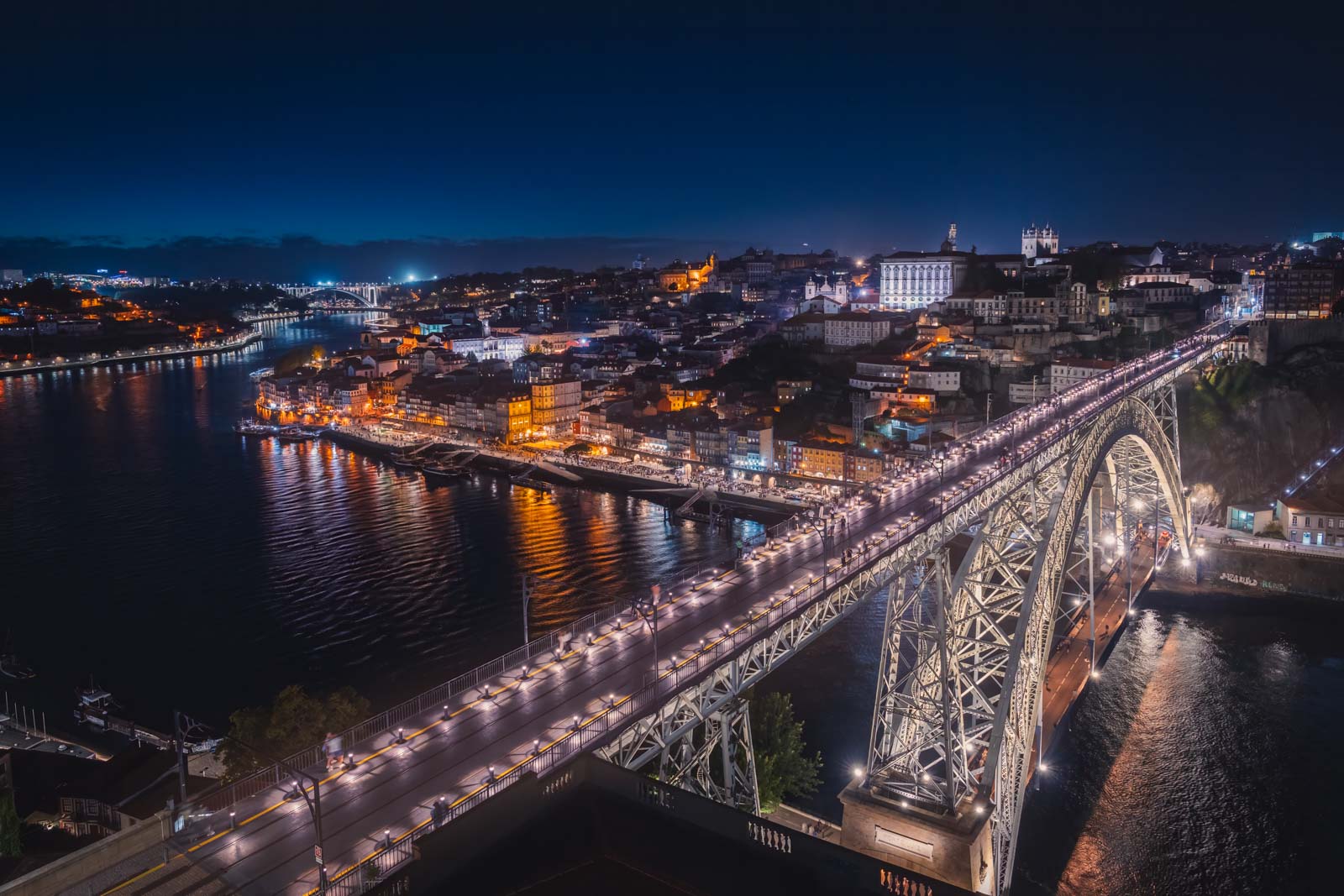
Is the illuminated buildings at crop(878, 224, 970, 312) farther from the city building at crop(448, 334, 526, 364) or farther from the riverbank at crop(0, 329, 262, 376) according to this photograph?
the riverbank at crop(0, 329, 262, 376)

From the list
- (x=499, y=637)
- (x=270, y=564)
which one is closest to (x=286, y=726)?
(x=499, y=637)

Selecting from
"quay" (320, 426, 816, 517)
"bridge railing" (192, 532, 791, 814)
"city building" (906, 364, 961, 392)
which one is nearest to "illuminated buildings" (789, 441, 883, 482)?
"quay" (320, 426, 816, 517)

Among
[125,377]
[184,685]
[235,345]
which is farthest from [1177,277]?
[235,345]

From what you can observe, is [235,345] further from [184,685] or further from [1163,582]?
[1163,582]

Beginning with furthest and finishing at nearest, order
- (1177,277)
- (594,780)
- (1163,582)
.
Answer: (1177,277), (1163,582), (594,780)

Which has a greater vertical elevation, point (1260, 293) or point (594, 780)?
point (1260, 293)

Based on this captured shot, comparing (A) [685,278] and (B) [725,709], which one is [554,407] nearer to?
(B) [725,709]

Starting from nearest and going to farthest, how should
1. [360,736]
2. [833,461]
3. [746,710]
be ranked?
[746,710]
[360,736]
[833,461]

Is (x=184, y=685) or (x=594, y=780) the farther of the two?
(x=184, y=685)
